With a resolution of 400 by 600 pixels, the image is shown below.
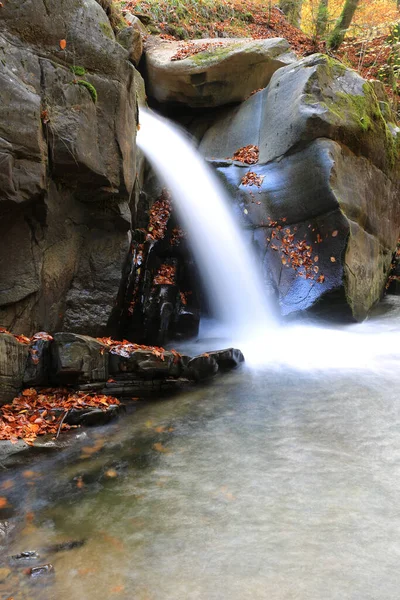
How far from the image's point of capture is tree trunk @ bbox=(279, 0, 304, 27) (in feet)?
62.8

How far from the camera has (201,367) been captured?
6.21 meters

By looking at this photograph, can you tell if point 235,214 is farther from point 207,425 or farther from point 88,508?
point 88,508

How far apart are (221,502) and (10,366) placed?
2.93 m

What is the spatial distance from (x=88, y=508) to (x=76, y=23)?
641 cm

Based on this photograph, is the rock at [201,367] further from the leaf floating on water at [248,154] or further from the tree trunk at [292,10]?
the tree trunk at [292,10]

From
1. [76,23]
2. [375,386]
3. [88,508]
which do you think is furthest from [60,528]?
[76,23]

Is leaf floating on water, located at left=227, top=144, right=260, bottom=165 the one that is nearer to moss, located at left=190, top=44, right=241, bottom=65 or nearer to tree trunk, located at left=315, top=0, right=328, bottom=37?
moss, located at left=190, top=44, right=241, bottom=65

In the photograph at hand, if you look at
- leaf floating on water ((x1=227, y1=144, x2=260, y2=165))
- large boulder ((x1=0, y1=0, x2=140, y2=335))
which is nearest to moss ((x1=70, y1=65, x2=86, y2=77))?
large boulder ((x1=0, y1=0, x2=140, y2=335))

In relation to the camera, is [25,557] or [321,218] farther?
[321,218]

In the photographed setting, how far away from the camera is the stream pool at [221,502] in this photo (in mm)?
2350

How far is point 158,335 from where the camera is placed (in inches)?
300

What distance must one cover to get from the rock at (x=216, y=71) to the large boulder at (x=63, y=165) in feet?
19.9

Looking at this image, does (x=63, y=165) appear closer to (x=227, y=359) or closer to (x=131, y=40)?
(x=227, y=359)

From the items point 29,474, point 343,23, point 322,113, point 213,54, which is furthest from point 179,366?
point 343,23
